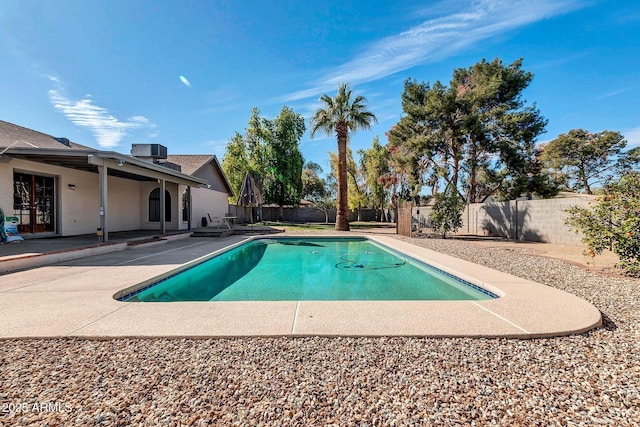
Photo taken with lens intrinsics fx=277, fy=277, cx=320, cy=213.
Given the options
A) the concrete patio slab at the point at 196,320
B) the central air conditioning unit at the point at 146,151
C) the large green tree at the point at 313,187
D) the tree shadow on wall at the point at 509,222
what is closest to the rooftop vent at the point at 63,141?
the central air conditioning unit at the point at 146,151

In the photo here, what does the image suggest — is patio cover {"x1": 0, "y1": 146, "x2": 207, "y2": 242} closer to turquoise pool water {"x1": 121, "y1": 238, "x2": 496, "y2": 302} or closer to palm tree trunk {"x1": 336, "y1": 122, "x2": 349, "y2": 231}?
turquoise pool water {"x1": 121, "y1": 238, "x2": 496, "y2": 302}

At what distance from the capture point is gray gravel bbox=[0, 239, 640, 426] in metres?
1.77

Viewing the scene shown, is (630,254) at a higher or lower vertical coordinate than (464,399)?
higher

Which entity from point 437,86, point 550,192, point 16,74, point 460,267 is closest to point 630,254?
point 460,267

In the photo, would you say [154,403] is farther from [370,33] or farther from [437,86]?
[437,86]

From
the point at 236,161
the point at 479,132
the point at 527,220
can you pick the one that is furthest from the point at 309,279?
the point at 236,161

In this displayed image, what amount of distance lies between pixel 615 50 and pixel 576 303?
57.7 ft

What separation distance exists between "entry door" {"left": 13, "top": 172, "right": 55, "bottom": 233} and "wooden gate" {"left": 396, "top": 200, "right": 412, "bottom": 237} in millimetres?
15035

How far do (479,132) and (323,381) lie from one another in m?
17.1

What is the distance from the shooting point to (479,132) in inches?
610

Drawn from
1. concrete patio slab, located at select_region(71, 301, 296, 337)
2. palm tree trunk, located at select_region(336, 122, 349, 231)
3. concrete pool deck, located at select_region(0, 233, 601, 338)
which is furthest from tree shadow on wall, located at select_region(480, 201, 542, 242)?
concrete patio slab, located at select_region(71, 301, 296, 337)

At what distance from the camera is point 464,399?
6.34 ft

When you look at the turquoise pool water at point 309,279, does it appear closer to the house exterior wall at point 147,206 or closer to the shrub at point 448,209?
the shrub at point 448,209

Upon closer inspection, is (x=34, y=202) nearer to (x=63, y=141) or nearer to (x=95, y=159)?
(x=95, y=159)
